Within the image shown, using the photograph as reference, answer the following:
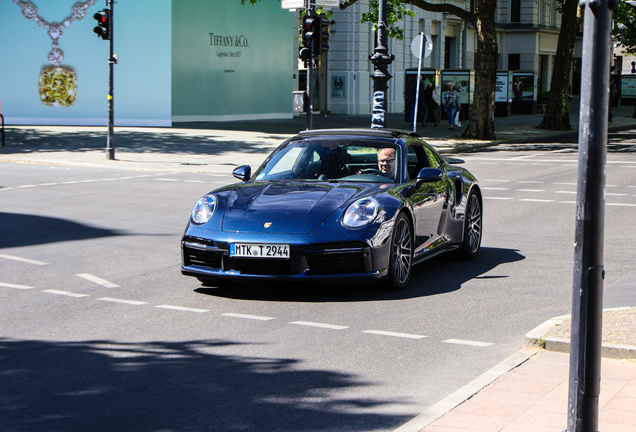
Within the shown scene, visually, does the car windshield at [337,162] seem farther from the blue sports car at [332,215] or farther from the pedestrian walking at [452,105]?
the pedestrian walking at [452,105]

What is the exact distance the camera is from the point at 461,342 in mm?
6027

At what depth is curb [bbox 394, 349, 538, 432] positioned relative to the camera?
431 cm

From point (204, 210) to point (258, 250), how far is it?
30.0 inches

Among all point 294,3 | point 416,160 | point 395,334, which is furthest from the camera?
point 294,3

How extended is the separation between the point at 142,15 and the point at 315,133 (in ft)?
84.4

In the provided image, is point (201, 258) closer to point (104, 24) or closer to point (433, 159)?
point (433, 159)

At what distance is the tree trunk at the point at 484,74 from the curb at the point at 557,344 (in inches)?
970

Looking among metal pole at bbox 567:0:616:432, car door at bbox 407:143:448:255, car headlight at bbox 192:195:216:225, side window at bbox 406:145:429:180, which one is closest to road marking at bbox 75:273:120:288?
car headlight at bbox 192:195:216:225

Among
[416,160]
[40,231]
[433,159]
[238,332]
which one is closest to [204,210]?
[238,332]

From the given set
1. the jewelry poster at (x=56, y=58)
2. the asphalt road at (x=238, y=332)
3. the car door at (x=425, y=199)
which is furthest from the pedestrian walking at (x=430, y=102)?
the car door at (x=425, y=199)

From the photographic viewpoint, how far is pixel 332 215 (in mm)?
7293

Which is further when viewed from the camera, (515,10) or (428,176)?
(515,10)

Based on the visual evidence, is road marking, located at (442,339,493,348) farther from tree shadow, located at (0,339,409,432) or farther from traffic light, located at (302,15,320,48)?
traffic light, located at (302,15,320,48)

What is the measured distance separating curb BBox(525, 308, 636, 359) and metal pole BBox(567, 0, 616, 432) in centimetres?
178
